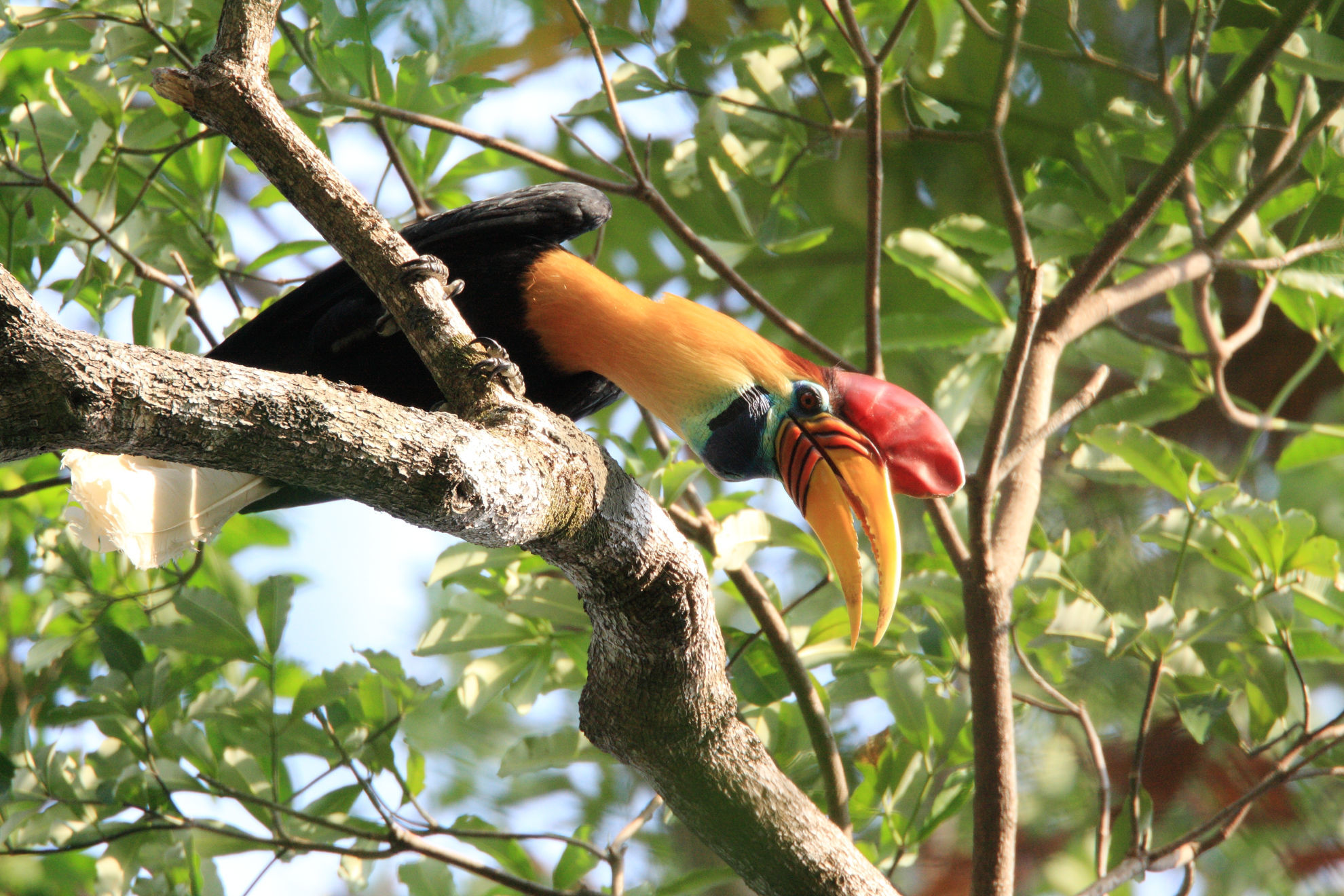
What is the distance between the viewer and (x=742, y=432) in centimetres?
256

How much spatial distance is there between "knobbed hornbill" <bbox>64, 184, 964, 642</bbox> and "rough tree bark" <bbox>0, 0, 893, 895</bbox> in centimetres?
41

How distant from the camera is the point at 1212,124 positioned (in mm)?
1958

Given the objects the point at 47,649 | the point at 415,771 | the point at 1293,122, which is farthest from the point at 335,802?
the point at 1293,122

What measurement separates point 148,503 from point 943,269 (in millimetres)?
1989

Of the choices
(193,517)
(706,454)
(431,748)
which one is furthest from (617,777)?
(193,517)

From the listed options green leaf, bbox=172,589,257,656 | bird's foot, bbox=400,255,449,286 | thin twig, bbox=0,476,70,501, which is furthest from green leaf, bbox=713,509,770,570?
thin twig, bbox=0,476,70,501

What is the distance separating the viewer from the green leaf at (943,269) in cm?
255

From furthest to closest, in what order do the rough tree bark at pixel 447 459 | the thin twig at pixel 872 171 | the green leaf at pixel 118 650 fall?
1. the green leaf at pixel 118 650
2. the thin twig at pixel 872 171
3. the rough tree bark at pixel 447 459

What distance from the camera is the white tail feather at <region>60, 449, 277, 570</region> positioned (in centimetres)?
242

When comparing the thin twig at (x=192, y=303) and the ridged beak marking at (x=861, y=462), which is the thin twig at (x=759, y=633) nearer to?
the ridged beak marking at (x=861, y=462)

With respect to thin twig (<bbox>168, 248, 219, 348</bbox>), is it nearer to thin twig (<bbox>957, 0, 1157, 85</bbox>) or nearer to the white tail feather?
the white tail feather

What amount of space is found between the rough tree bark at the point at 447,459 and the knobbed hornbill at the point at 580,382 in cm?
41

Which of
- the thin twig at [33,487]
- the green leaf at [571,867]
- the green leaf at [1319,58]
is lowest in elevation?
the green leaf at [571,867]

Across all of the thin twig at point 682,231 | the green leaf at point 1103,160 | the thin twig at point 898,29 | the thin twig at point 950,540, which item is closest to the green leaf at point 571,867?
the thin twig at point 950,540
